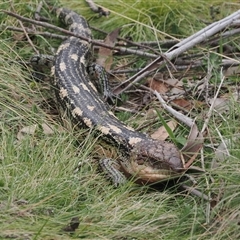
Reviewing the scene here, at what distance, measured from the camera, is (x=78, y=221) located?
3.95 metres

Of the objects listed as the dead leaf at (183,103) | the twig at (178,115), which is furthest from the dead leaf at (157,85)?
the twig at (178,115)

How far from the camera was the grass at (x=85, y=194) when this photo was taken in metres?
4.02

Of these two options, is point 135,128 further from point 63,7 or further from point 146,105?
point 63,7

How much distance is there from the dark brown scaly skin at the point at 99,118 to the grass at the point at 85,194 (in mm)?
120

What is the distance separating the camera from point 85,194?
4.42 m

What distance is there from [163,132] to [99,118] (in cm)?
53

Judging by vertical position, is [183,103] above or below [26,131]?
below

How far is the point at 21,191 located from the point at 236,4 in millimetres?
3512

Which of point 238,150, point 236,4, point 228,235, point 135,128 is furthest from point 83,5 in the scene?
point 228,235

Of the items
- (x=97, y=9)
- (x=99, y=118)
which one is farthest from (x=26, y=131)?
(x=97, y=9)

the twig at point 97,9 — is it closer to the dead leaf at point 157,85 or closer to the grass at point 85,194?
the dead leaf at point 157,85

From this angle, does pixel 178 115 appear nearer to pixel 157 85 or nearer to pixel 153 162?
pixel 153 162

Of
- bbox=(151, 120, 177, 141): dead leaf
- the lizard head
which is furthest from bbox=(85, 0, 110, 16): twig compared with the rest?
the lizard head

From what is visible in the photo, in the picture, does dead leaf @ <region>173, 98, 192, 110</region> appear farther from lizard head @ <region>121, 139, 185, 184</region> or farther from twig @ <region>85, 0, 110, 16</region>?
twig @ <region>85, 0, 110, 16</region>
